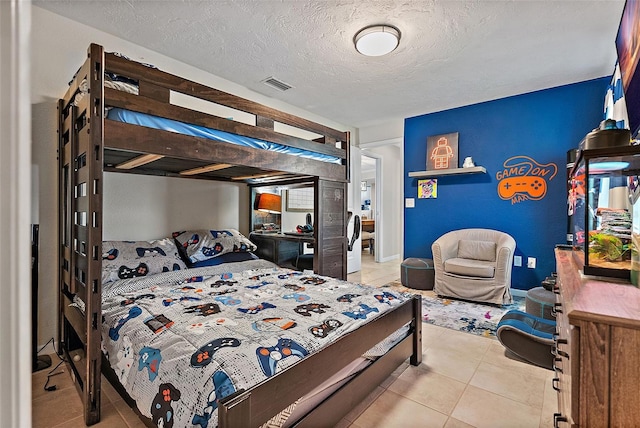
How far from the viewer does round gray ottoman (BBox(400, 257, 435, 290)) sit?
13.5 feet

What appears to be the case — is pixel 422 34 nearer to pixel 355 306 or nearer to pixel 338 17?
pixel 338 17

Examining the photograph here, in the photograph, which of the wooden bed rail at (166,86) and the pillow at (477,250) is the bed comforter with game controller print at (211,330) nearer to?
the wooden bed rail at (166,86)

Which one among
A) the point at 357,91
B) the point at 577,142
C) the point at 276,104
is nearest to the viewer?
the point at 577,142

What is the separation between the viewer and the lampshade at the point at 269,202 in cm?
396

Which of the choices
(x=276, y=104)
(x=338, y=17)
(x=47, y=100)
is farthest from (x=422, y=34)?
(x=47, y=100)

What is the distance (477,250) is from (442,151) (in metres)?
1.55

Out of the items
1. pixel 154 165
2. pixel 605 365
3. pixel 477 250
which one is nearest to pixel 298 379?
pixel 605 365

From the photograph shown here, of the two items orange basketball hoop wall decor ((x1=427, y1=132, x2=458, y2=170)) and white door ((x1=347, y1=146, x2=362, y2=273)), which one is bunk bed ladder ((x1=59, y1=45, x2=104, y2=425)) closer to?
white door ((x1=347, y1=146, x2=362, y2=273))

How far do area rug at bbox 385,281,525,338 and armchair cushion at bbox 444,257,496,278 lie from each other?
0.34 meters

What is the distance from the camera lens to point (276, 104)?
4207mm

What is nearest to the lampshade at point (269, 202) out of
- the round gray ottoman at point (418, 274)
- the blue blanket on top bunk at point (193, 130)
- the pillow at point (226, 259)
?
the pillow at point (226, 259)

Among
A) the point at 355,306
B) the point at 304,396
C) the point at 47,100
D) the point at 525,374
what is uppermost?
the point at 47,100

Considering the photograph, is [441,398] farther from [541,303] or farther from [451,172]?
[451,172]

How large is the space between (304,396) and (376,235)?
16.7ft
